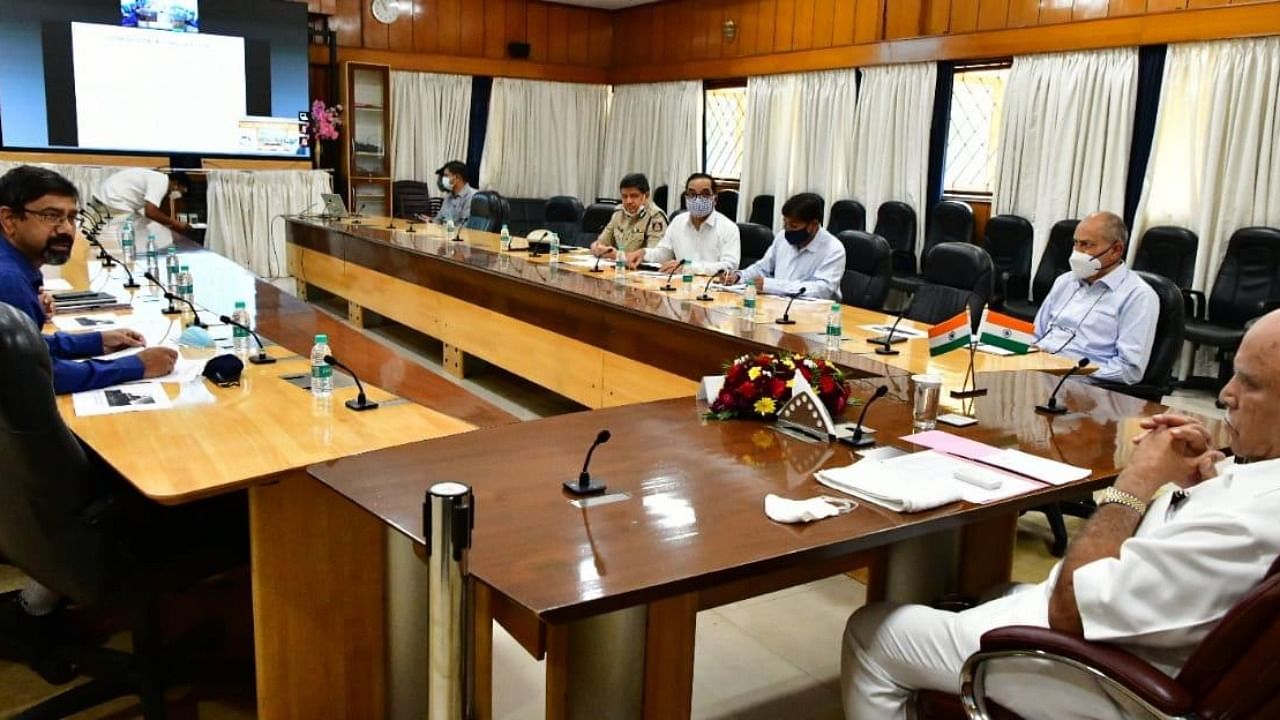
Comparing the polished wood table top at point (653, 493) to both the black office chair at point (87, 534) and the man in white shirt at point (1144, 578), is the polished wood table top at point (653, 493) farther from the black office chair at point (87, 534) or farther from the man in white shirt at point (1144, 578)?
the black office chair at point (87, 534)

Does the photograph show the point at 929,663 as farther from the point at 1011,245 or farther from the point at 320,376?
the point at 1011,245

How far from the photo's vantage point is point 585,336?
14.5 feet

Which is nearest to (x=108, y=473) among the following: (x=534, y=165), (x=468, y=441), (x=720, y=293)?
(x=468, y=441)

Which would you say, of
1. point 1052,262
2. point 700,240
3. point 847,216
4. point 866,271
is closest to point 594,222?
point 700,240

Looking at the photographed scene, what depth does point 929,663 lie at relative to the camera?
1728 mm

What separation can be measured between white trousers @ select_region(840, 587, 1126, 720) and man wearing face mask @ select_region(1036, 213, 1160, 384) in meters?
1.96

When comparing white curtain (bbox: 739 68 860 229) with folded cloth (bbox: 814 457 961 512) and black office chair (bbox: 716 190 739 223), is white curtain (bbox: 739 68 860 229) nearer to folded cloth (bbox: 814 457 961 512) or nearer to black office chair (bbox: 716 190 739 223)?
black office chair (bbox: 716 190 739 223)

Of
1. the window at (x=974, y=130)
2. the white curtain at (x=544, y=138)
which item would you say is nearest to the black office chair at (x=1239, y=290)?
the window at (x=974, y=130)

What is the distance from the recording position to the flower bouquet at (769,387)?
88.7 inches

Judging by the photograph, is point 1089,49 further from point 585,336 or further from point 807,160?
point 585,336

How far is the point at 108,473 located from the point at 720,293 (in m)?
2.94

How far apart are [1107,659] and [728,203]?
8.16m

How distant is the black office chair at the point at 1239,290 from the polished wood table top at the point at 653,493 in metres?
3.65

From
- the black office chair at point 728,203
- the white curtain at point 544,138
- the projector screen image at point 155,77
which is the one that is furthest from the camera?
the white curtain at point 544,138
